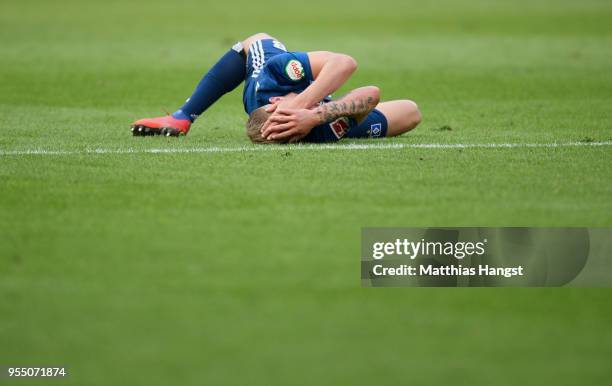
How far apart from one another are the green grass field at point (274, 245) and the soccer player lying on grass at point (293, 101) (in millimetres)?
207

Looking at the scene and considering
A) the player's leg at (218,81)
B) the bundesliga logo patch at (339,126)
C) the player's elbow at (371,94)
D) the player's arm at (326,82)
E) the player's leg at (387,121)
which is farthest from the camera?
the player's leg at (218,81)

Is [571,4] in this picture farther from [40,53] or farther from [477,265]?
[477,265]

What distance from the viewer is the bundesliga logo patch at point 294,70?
8070 millimetres

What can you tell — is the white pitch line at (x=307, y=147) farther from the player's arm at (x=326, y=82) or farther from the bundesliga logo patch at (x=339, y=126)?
the player's arm at (x=326, y=82)

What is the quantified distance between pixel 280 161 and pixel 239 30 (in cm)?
1475

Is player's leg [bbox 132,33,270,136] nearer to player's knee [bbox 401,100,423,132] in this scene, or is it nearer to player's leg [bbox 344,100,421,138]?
player's leg [bbox 344,100,421,138]

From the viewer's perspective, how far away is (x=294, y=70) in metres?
8.09

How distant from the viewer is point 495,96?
1217 centimetres

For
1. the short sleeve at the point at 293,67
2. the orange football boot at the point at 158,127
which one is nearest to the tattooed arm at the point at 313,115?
the short sleeve at the point at 293,67

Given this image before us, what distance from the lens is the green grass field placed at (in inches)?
159

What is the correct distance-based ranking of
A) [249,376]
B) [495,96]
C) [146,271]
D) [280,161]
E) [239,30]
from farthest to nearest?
1. [239,30]
2. [495,96]
3. [280,161]
4. [146,271]
5. [249,376]

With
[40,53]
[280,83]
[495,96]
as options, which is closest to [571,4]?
[40,53]

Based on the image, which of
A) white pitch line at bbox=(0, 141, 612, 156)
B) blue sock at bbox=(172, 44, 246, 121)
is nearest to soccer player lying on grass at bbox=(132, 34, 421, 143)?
blue sock at bbox=(172, 44, 246, 121)

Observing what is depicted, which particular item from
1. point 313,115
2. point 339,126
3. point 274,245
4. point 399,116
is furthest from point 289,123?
point 274,245
